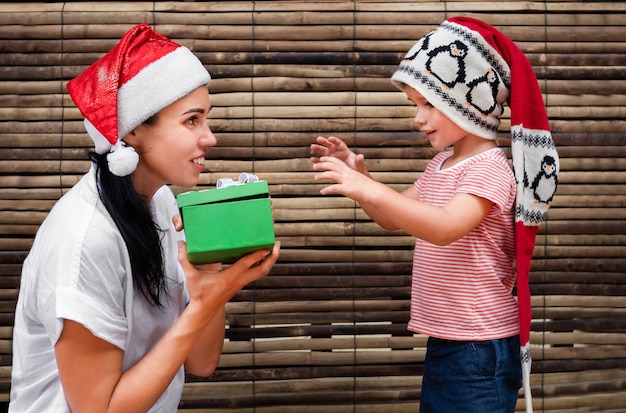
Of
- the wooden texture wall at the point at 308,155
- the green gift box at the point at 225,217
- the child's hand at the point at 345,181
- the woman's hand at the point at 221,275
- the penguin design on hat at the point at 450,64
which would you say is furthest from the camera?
the wooden texture wall at the point at 308,155

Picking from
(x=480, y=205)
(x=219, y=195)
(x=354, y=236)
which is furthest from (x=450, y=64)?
(x=354, y=236)

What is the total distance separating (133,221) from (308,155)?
1.06 m

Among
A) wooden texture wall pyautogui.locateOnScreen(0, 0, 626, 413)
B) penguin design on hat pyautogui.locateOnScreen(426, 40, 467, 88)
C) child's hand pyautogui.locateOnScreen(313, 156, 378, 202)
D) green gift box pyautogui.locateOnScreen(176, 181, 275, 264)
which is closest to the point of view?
green gift box pyautogui.locateOnScreen(176, 181, 275, 264)

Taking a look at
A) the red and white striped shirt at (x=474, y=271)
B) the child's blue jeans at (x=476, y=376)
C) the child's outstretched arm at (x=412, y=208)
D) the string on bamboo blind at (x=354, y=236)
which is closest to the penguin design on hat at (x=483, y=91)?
the red and white striped shirt at (x=474, y=271)

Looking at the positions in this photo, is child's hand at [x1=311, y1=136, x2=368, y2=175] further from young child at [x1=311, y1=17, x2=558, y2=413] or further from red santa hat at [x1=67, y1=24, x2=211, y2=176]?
red santa hat at [x1=67, y1=24, x2=211, y2=176]

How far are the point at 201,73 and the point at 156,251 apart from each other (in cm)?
44

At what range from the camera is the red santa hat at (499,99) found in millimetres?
1704

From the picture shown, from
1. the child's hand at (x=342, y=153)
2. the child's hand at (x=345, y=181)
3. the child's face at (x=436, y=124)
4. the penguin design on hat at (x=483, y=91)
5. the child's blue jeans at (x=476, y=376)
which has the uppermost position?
the penguin design on hat at (x=483, y=91)

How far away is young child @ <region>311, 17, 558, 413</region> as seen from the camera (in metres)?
1.70

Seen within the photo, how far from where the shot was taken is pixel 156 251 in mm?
1508

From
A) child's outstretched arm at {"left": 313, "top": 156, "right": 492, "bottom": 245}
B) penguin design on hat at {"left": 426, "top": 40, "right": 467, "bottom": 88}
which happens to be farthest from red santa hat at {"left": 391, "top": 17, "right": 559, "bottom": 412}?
child's outstretched arm at {"left": 313, "top": 156, "right": 492, "bottom": 245}

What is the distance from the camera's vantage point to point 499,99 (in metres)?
1.77

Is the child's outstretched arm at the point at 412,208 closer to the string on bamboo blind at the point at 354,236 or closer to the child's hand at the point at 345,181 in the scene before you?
the child's hand at the point at 345,181

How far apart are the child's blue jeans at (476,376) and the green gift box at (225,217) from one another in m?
0.74
